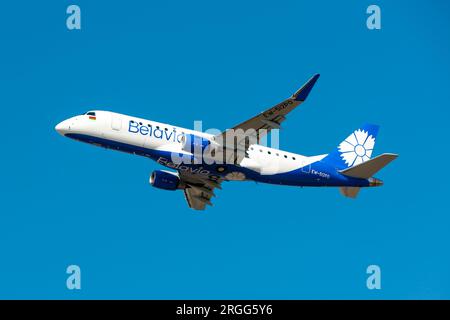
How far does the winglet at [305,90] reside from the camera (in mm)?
59250

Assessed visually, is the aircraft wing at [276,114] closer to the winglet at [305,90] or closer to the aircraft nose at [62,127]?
the winglet at [305,90]

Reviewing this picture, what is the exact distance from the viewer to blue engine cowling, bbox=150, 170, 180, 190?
2864 inches

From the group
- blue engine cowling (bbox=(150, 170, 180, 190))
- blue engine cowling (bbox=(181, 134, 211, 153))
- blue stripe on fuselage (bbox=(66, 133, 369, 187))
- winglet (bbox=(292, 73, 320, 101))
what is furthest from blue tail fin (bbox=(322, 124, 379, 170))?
blue engine cowling (bbox=(150, 170, 180, 190))

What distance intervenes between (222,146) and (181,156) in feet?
11.0

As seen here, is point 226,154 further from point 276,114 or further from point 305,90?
point 305,90

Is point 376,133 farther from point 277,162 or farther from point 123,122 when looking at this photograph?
point 123,122

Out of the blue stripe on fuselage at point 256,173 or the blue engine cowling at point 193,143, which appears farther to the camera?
the blue stripe on fuselage at point 256,173

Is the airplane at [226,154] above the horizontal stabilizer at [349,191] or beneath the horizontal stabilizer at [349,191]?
above

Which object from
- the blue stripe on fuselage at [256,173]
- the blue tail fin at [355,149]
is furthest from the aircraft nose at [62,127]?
the blue tail fin at [355,149]

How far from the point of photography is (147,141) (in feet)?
219

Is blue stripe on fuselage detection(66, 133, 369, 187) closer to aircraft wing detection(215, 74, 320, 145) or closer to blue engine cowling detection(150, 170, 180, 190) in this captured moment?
aircraft wing detection(215, 74, 320, 145)

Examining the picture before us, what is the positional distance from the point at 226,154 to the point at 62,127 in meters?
13.3

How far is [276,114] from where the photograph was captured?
6284 centimetres

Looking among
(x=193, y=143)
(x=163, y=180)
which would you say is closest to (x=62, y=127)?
(x=163, y=180)
